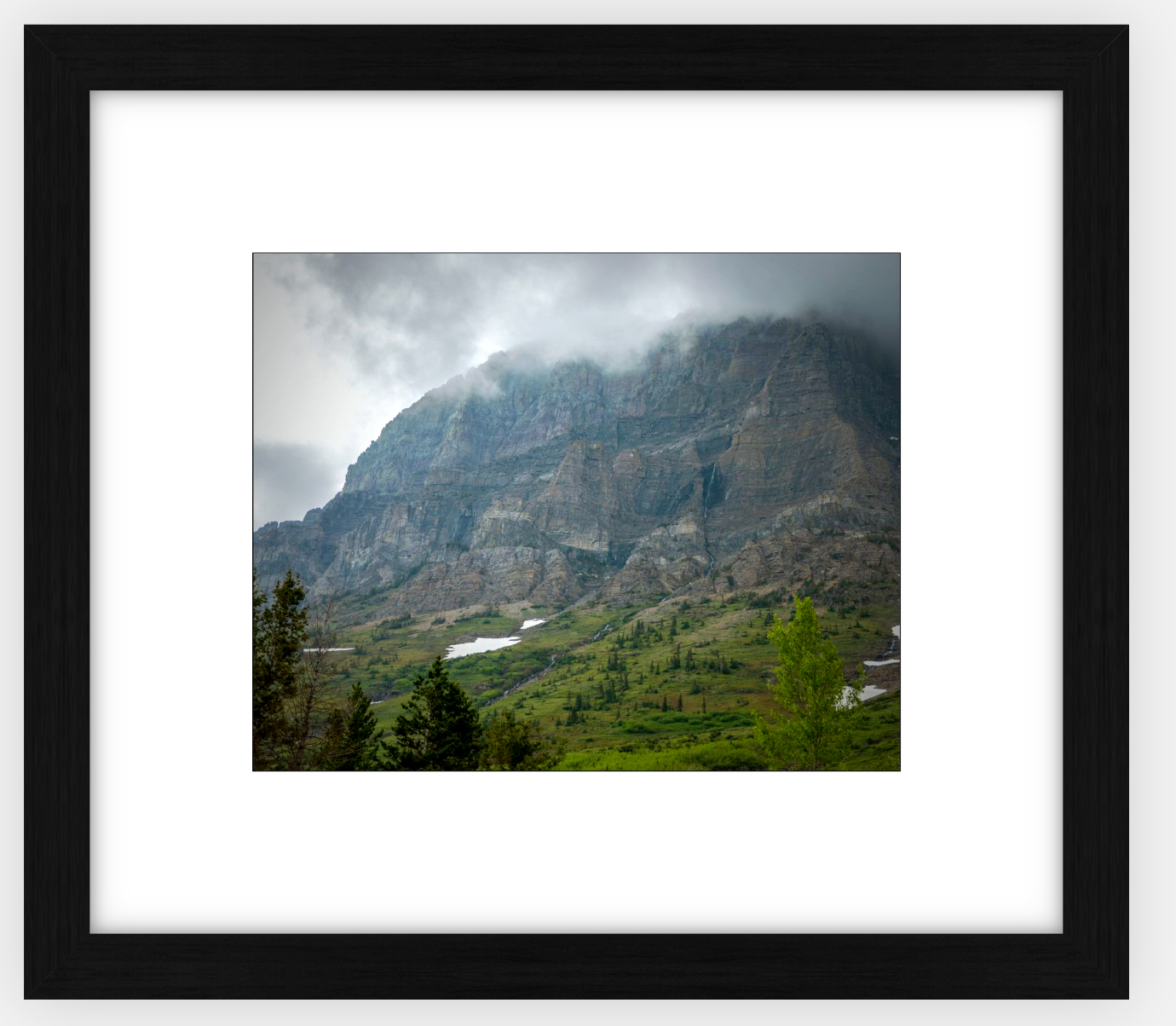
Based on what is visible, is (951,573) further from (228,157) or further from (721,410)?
(228,157)

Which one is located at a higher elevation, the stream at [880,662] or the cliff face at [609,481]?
the cliff face at [609,481]

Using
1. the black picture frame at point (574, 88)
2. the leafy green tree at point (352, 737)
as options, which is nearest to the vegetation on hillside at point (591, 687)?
the leafy green tree at point (352, 737)

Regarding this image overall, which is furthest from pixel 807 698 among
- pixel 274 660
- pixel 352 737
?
pixel 274 660

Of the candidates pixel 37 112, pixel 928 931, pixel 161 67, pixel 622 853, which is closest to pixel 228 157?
pixel 161 67

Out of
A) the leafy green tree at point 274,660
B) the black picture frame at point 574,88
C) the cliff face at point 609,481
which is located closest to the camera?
the black picture frame at point 574,88

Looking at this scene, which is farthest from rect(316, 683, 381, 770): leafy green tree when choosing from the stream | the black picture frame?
the stream

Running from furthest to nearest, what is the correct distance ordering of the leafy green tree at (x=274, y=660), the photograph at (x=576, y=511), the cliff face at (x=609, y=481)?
the cliff face at (x=609, y=481) → the photograph at (x=576, y=511) → the leafy green tree at (x=274, y=660)

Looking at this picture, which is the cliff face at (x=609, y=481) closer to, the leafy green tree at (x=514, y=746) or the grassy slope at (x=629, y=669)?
the grassy slope at (x=629, y=669)
